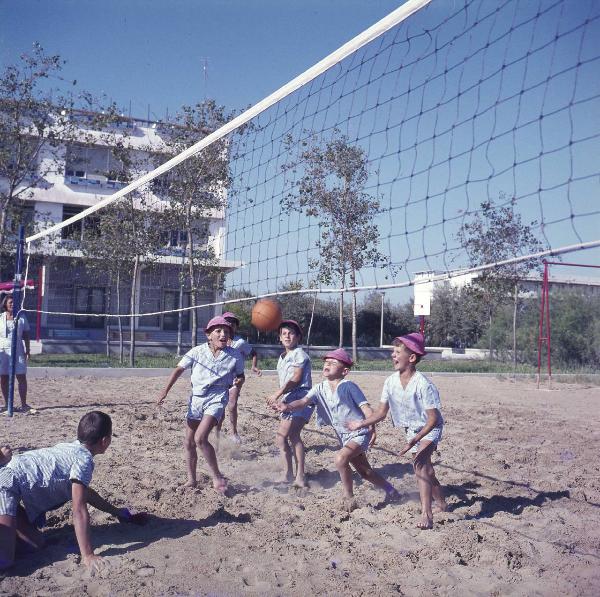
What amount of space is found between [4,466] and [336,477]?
8.85 feet

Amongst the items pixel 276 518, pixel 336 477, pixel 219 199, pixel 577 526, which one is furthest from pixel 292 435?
pixel 219 199

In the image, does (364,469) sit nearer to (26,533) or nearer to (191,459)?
(191,459)

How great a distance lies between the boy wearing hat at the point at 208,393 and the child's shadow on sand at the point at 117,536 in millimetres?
578

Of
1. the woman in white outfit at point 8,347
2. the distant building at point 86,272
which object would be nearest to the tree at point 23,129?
the distant building at point 86,272

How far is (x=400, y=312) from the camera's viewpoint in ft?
109

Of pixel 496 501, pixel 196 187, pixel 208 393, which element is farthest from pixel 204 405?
pixel 196 187

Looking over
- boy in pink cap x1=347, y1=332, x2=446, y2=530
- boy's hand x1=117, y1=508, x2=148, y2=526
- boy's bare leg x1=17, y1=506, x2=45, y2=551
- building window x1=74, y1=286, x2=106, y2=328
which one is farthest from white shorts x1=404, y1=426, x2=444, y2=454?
building window x1=74, y1=286, x2=106, y2=328

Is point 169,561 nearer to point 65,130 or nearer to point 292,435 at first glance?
point 292,435

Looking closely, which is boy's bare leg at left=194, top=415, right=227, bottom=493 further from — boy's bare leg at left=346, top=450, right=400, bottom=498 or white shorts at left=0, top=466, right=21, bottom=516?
white shorts at left=0, top=466, right=21, bottom=516

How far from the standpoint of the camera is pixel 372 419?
406 cm

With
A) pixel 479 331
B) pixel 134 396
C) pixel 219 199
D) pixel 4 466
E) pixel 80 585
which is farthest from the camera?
pixel 479 331

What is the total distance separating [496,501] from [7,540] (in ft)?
10.3

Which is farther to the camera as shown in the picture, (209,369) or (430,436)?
(209,369)

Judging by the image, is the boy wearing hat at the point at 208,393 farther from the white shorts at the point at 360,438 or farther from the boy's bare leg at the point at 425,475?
the boy's bare leg at the point at 425,475
